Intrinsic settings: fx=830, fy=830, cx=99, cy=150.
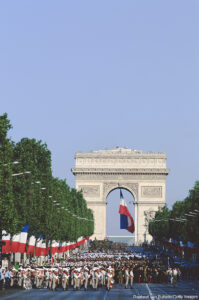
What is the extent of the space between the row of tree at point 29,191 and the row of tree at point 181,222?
575 inches

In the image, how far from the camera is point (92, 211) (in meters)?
171

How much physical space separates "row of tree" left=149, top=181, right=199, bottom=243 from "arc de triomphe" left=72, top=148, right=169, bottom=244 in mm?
6934

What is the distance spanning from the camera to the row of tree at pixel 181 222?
307 ft

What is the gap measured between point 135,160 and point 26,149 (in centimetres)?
9522

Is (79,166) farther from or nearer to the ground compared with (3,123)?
farther from the ground

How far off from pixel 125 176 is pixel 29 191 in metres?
104

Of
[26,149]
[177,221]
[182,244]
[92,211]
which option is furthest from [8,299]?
[92,211]

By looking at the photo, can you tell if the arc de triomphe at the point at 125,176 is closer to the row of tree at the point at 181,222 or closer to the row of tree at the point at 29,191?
the row of tree at the point at 181,222

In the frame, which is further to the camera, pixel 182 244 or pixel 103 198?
pixel 103 198

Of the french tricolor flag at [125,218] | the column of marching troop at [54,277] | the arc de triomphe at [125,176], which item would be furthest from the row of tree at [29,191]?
the arc de triomphe at [125,176]

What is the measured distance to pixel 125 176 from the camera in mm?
172000

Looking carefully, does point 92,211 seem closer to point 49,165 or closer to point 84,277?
point 49,165

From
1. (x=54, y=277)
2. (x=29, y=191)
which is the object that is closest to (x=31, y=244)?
(x=29, y=191)

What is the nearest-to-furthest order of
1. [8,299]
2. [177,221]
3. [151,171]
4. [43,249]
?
[8,299], [43,249], [177,221], [151,171]
